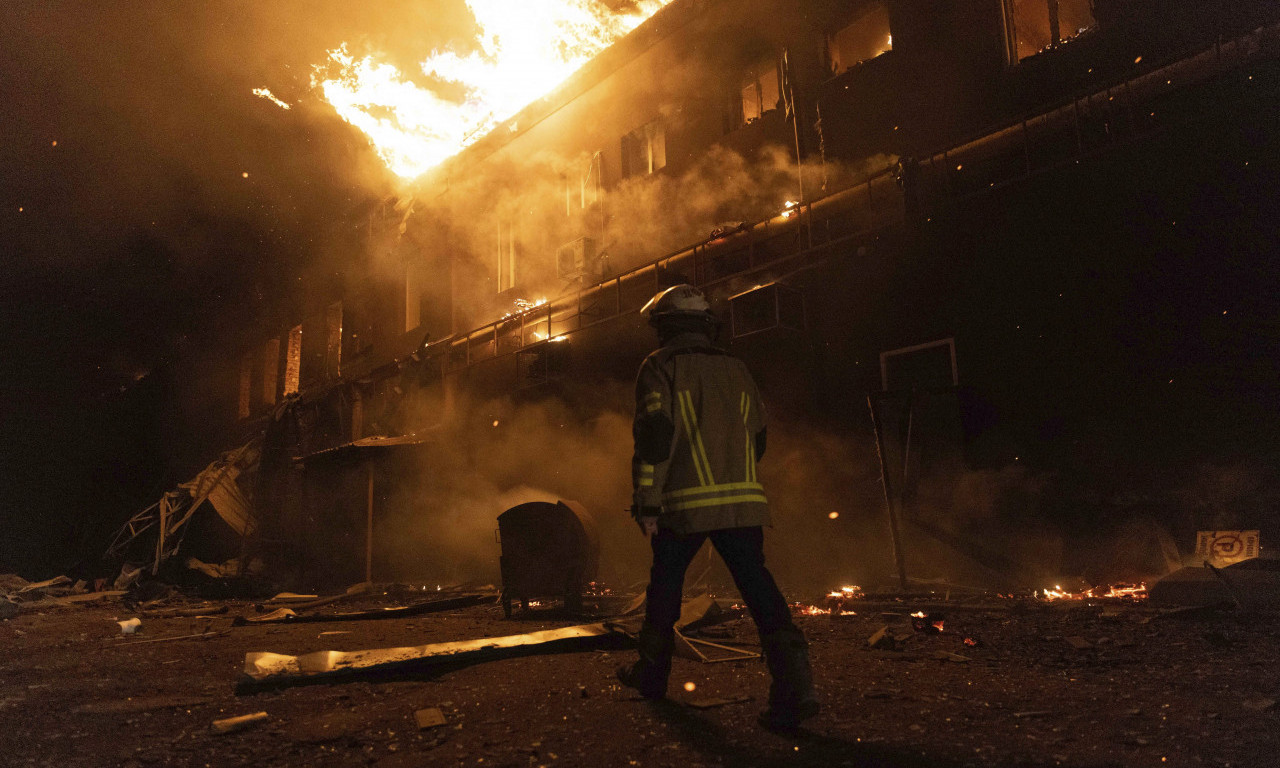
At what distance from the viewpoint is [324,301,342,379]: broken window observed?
847 inches

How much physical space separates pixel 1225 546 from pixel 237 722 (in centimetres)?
878

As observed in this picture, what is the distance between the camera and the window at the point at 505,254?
1777 cm

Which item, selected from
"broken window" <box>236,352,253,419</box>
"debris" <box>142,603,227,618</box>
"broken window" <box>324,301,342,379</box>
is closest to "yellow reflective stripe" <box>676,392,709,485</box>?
"debris" <box>142,603,227,618</box>

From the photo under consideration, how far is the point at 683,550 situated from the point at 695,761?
35.8 inches

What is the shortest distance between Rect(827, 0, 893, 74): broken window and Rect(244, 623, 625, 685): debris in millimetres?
11069

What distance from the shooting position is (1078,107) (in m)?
8.34

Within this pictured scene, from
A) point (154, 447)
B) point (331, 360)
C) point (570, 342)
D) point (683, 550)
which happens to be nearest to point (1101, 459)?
point (683, 550)

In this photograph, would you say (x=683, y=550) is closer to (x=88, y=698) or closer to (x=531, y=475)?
(x=88, y=698)

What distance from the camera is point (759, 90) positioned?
13.6 meters

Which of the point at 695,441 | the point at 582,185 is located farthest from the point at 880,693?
the point at 582,185

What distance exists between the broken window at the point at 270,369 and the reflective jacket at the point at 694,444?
24311 mm

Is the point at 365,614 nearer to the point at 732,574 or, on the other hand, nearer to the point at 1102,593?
the point at 732,574

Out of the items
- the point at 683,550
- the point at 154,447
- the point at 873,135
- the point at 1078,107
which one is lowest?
the point at 683,550

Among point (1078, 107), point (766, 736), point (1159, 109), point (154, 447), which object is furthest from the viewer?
point (154, 447)
